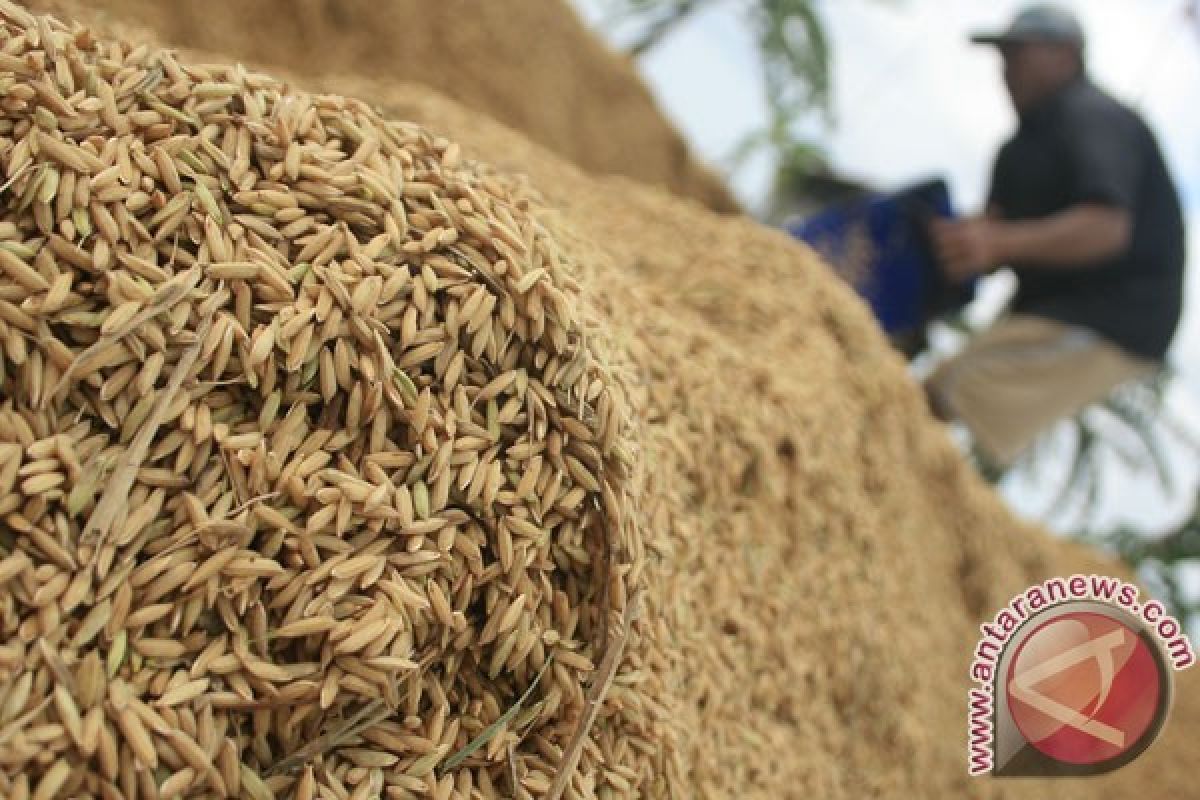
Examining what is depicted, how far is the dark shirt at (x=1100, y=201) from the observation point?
4016 mm

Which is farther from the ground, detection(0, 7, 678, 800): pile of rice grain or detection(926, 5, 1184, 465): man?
detection(0, 7, 678, 800): pile of rice grain

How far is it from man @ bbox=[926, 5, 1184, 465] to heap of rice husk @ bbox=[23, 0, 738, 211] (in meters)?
1.74

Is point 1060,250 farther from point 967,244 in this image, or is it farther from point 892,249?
point 892,249

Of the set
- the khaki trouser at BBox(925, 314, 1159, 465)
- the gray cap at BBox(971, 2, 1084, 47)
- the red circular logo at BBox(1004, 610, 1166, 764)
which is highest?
the red circular logo at BBox(1004, 610, 1166, 764)

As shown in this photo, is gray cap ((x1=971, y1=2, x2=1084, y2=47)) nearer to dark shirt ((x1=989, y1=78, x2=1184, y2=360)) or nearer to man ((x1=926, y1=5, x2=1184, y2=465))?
man ((x1=926, y1=5, x2=1184, y2=465))

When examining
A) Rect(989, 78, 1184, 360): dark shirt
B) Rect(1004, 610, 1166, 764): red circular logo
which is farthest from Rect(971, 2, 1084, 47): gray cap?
Rect(1004, 610, 1166, 764): red circular logo

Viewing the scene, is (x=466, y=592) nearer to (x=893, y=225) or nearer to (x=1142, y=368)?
(x=893, y=225)

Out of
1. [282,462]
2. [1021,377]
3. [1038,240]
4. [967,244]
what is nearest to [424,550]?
[282,462]

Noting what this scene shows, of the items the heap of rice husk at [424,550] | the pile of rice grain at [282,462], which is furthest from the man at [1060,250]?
the pile of rice grain at [282,462]

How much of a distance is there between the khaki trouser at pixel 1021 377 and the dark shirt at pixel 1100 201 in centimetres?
8

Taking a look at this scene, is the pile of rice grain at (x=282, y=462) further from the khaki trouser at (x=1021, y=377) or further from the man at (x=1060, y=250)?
the khaki trouser at (x=1021, y=377)

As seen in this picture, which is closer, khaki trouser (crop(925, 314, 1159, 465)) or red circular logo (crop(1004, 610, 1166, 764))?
red circular logo (crop(1004, 610, 1166, 764))

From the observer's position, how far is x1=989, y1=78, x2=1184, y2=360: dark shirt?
402 cm

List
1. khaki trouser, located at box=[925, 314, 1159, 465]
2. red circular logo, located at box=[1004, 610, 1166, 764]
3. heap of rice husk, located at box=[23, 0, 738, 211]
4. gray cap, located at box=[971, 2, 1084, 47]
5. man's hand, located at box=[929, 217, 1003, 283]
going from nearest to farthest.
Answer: red circular logo, located at box=[1004, 610, 1166, 764], heap of rice husk, located at box=[23, 0, 738, 211], man's hand, located at box=[929, 217, 1003, 283], gray cap, located at box=[971, 2, 1084, 47], khaki trouser, located at box=[925, 314, 1159, 465]
